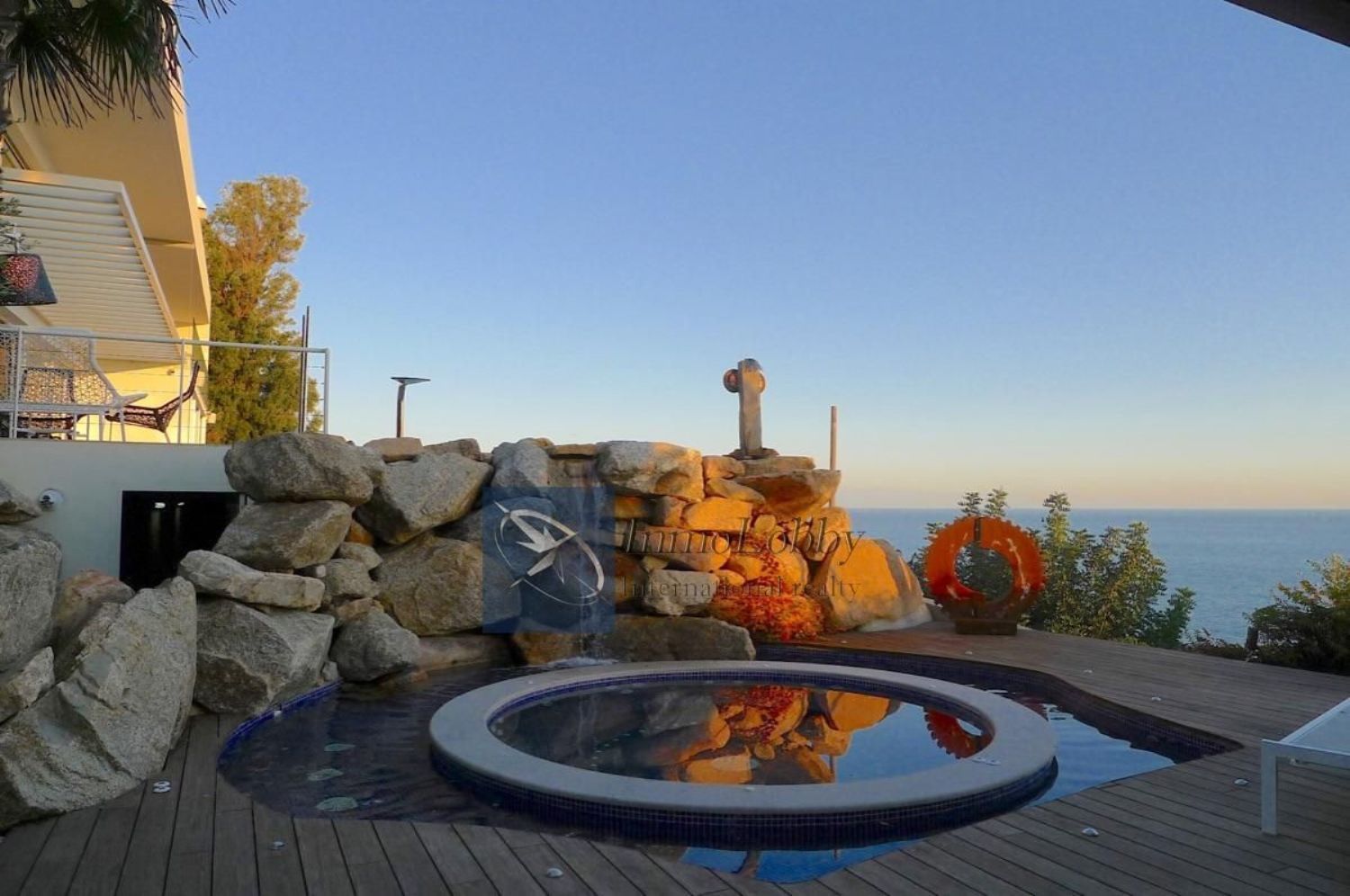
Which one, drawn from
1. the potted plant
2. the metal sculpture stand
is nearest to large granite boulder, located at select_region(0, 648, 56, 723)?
the potted plant

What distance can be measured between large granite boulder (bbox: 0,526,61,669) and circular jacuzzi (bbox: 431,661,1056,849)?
2.41m

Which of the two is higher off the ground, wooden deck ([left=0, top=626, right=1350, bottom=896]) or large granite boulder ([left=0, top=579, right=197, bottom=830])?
large granite boulder ([left=0, top=579, right=197, bottom=830])

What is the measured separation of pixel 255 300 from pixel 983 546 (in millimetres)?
16745

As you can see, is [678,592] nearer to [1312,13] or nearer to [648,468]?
[648,468]

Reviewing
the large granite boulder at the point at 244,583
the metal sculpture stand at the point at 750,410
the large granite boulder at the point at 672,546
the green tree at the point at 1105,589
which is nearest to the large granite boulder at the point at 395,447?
the large granite boulder at the point at 672,546

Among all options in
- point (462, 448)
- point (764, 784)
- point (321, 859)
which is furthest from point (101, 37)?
point (764, 784)

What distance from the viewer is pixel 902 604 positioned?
11578 mm

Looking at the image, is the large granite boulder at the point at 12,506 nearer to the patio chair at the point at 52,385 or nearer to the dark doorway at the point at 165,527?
the patio chair at the point at 52,385

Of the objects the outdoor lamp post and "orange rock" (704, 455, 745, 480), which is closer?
"orange rock" (704, 455, 745, 480)

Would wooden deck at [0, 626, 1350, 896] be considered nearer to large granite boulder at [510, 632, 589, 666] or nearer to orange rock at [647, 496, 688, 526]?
large granite boulder at [510, 632, 589, 666]

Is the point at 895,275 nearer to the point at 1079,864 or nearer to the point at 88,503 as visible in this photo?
the point at 88,503

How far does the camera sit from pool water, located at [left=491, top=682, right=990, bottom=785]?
6016 millimetres

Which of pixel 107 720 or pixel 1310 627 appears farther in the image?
pixel 1310 627

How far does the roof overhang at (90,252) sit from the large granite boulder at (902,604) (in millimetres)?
9098
